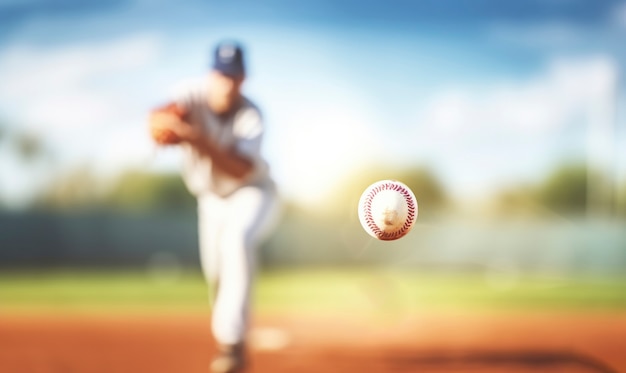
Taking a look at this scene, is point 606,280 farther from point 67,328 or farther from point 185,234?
point 67,328

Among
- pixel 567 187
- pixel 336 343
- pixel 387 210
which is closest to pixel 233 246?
pixel 387 210

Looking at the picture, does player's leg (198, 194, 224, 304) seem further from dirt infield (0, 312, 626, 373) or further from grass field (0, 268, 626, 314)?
grass field (0, 268, 626, 314)

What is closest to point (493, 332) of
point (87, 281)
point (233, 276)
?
point (233, 276)

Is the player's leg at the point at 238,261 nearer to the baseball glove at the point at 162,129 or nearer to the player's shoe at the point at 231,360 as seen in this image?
the player's shoe at the point at 231,360

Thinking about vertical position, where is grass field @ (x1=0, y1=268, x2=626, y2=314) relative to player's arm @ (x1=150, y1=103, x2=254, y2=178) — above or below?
below

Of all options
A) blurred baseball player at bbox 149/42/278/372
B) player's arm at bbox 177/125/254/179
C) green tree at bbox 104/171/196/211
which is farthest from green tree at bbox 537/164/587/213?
player's arm at bbox 177/125/254/179

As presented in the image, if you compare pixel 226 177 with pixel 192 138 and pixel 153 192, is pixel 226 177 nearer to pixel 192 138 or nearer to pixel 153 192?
pixel 192 138
